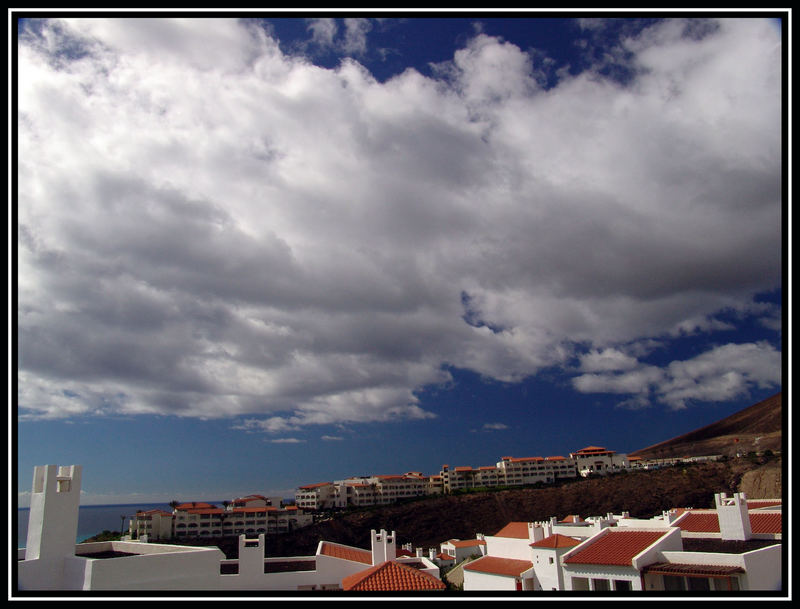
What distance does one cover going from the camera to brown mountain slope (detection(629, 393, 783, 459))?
66456 mm

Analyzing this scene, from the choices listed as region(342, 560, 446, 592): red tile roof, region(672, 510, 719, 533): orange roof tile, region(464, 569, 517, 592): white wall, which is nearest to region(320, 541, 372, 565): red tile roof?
region(342, 560, 446, 592): red tile roof

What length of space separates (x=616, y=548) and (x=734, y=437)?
72740 mm

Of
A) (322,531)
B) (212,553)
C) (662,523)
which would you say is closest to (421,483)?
(322,531)

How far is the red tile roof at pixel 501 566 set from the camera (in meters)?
19.2

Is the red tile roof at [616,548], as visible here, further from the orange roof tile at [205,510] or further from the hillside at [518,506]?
the orange roof tile at [205,510]

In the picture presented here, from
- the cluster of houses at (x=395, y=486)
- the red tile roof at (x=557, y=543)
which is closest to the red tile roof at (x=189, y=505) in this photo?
the cluster of houses at (x=395, y=486)

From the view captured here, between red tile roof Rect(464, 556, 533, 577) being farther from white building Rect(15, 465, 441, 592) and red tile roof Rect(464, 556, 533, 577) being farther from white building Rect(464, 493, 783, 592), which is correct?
white building Rect(15, 465, 441, 592)

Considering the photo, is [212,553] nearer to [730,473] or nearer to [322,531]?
[322,531]

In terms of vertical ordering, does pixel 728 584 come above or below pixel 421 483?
above

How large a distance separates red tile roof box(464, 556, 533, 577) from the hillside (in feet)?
87.2
